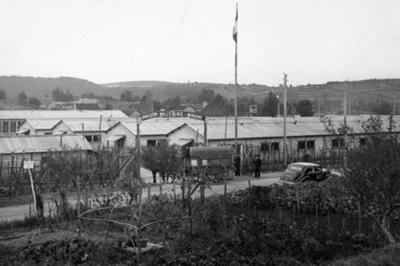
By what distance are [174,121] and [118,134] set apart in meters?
5.11

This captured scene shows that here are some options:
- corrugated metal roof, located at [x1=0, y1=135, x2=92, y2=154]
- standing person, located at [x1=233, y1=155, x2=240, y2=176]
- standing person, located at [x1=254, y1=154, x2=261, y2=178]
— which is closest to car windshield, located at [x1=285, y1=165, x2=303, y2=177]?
standing person, located at [x1=254, y1=154, x2=261, y2=178]

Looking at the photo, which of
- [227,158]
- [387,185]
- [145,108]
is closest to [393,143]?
[387,185]

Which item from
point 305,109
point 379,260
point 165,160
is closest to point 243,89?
point 305,109

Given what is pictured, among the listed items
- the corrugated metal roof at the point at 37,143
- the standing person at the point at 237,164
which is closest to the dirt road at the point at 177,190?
the standing person at the point at 237,164

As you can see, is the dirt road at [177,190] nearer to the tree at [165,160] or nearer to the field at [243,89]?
the tree at [165,160]

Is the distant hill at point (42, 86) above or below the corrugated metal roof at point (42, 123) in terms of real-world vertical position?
above

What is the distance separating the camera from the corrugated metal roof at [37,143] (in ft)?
103

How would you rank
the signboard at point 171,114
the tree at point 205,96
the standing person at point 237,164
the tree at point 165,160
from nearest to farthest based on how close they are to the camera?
the tree at point 165,160
the standing person at point 237,164
the signboard at point 171,114
the tree at point 205,96

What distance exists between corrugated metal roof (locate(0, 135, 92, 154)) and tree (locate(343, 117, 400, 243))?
806 inches

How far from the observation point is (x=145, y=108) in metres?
95.8

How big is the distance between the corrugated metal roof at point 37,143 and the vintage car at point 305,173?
12.9 meters

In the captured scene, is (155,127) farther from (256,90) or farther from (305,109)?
(256,90)

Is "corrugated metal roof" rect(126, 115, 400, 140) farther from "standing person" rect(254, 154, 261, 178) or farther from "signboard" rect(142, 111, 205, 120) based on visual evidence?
"standing person" rect(254, 154, 261, 178)

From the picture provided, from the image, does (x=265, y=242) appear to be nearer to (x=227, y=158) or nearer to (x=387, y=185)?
(x=387, y=185)
